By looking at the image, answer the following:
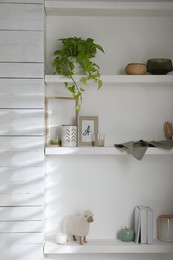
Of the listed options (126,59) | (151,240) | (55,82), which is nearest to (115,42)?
(126,59)

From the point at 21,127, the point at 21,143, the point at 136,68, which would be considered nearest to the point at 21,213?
the point at 21,143

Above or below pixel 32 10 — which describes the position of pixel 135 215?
below

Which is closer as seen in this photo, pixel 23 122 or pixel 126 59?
pixel 23 122

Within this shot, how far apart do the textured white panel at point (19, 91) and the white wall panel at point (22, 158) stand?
304 mm

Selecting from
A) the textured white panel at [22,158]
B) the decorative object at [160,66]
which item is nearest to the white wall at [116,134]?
the decorative object at [160,66]

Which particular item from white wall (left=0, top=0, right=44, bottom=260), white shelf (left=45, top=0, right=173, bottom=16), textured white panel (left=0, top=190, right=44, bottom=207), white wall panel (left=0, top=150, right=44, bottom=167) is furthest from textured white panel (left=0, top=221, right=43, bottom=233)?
white shelf (left=45, top=0, right=173, bottom=16)

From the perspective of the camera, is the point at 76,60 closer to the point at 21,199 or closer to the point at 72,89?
the point at 72,89

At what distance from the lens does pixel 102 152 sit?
2.73 metres

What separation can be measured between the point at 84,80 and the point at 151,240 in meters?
1.15

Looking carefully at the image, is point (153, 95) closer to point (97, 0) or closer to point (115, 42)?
point (115, 42)

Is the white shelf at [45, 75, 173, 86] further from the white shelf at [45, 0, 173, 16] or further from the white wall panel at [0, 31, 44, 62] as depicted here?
the white shelf at [45, 0, 173, 16]

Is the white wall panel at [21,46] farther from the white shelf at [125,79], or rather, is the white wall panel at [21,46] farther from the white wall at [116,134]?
the white wall at [116,134]

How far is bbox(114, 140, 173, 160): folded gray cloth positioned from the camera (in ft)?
8.84

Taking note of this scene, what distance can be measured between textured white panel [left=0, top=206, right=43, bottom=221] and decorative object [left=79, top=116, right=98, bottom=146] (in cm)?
54
